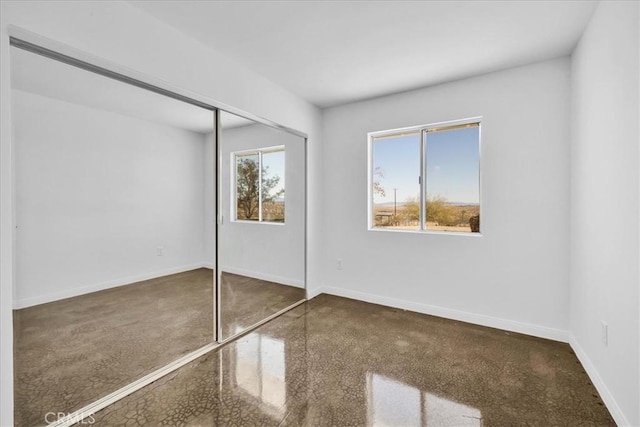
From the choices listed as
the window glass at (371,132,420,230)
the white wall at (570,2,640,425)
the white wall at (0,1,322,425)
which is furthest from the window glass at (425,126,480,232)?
the white wall at (0,1,322,425)

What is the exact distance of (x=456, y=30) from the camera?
2.19 meters

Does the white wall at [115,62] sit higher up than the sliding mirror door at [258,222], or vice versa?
the white wall at [115,62]

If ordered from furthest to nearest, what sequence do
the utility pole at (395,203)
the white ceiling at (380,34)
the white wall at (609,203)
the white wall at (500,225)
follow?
the utility pole at (395,203)
the white wall at (500,225)
the white ceiling at (380,34)
the white wall at (609,203)

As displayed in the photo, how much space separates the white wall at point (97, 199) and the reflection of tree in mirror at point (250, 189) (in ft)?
1.26

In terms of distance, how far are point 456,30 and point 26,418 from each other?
3771mm

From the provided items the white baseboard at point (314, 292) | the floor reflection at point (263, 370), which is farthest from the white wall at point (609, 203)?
the white baseboard at point (314, 292)

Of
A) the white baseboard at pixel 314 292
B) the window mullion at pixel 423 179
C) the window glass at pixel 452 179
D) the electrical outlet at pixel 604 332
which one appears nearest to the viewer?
the electrical outlet at pixel 604 332

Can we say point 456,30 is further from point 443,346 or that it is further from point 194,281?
point 194,281

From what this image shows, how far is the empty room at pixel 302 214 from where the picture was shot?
1666 millimetres

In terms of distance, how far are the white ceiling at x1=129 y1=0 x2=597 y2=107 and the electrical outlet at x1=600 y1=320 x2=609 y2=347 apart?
214 cm

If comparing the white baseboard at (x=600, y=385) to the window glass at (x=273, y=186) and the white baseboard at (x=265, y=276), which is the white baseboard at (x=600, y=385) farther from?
the window glass at (x=273, y=186)

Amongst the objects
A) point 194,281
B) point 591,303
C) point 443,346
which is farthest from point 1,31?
point 591,303

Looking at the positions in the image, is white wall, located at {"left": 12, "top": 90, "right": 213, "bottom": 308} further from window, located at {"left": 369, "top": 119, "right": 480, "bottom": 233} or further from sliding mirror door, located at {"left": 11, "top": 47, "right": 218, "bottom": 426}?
window, located at {"left": 369, "top": 119, "right": 480, "bottom": 233}

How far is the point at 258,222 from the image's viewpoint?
3125mm
